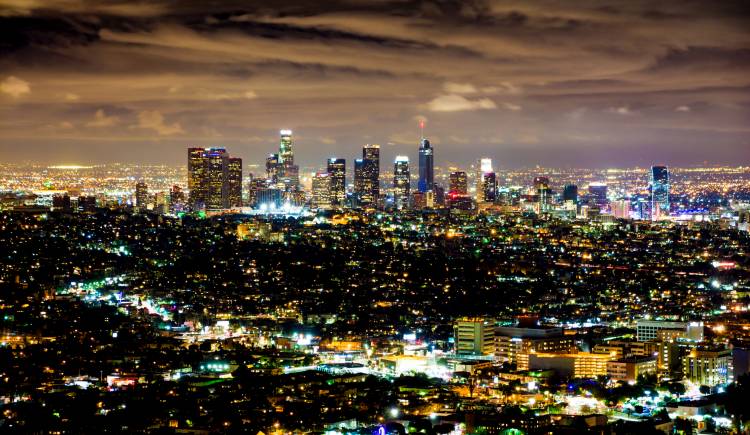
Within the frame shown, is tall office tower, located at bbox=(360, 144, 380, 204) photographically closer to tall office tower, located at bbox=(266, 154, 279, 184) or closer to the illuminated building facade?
tall office tower, located at bbox=(266, 154, 279, 184)

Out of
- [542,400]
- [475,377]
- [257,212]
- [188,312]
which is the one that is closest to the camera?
[542,400]

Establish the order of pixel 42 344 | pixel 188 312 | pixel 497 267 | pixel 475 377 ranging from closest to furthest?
pixel 475 377, pixel 42 344, pixel 188 312, pixel 497 267

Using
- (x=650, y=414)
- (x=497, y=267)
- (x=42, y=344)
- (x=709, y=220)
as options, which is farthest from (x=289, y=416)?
(x=709, y=220)

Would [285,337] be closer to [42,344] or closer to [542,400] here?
[42,344]

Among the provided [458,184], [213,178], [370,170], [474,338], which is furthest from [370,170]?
[474,338]

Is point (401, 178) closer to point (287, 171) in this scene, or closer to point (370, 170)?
point (370, 170)

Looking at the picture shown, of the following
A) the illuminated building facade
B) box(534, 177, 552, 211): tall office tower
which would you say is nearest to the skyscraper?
box(534, 177, 552, 211): tall office tower
